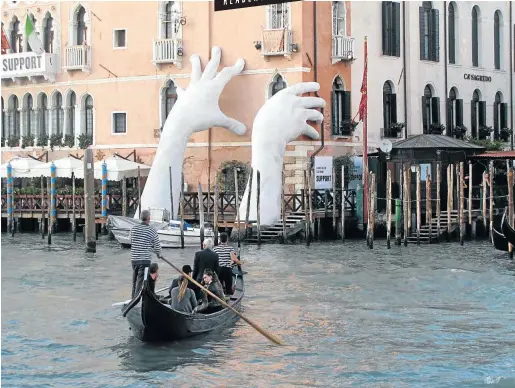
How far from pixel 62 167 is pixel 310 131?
627 cm

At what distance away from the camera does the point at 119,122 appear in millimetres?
31172

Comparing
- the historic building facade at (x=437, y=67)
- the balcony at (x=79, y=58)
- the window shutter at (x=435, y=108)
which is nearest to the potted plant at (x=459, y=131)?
the historic building facade at (x=437, y=67)

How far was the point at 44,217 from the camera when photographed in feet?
97.2

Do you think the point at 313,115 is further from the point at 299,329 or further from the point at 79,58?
the point at 299,329

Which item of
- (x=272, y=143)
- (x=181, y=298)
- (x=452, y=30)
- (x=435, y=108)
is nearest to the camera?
(x=181, y=298)

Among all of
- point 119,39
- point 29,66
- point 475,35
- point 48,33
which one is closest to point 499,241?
point 475,35

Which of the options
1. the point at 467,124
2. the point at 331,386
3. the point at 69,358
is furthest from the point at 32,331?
the point at 467,124

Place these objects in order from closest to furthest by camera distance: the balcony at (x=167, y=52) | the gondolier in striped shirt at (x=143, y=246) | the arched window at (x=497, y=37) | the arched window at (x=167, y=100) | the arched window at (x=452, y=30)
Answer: the gondolier in striped shirt at (x=143, y=246)
the balcony at (x=167, y=52)
the arched window at (x=167, y=100)
the arched window at (x=452, y=30)
the arched window at (x=497, y=37)

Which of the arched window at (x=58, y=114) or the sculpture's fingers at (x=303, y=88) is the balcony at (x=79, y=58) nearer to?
the arched window at (x=58, y=114)

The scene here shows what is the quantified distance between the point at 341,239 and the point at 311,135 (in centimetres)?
244

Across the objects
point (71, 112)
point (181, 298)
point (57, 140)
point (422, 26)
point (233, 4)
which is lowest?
point (181, 298)

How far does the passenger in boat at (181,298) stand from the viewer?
45.5ft

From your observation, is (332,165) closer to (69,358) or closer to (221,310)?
(221,310)

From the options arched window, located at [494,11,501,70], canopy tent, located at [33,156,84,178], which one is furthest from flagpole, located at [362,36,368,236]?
arched window, located at [494,11,501,70]
